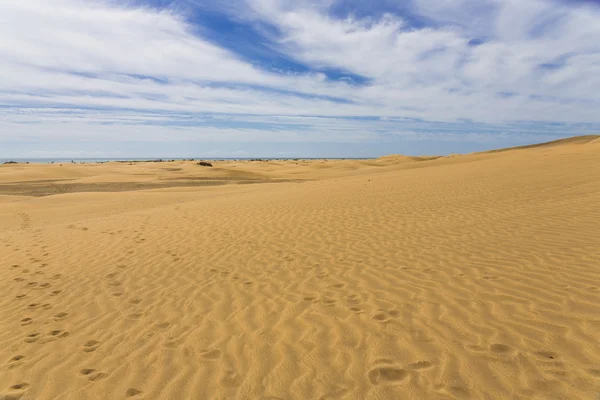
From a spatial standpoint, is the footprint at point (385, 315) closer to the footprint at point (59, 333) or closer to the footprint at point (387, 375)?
the footprint at point (387, 375)

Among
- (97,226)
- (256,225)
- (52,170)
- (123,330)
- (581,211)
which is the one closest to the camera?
(123,330)

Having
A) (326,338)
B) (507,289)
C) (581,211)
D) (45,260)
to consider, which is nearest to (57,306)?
(45,260)

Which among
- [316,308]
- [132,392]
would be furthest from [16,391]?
[316,308]

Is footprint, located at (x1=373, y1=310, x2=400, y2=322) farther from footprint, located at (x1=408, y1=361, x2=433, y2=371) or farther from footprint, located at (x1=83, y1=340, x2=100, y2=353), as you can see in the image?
footprint, located at (x1=83, y1=340, x2=100, y2=353)

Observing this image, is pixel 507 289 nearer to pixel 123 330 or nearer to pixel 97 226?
pixel 123 330

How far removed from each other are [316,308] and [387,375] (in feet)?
5.36

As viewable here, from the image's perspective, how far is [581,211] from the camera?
936 centimetres

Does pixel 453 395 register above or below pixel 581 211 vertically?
below

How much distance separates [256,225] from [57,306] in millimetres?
5957

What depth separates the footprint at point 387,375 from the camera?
340 cm

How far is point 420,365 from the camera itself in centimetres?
360

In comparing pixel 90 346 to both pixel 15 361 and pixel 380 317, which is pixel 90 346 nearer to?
pixel 15 361

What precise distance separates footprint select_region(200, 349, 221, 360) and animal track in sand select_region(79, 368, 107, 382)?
3.10 feet

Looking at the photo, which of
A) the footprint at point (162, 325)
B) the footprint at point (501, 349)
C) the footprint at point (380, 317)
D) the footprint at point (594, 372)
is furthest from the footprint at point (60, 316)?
the footprint at point (594, 372)
